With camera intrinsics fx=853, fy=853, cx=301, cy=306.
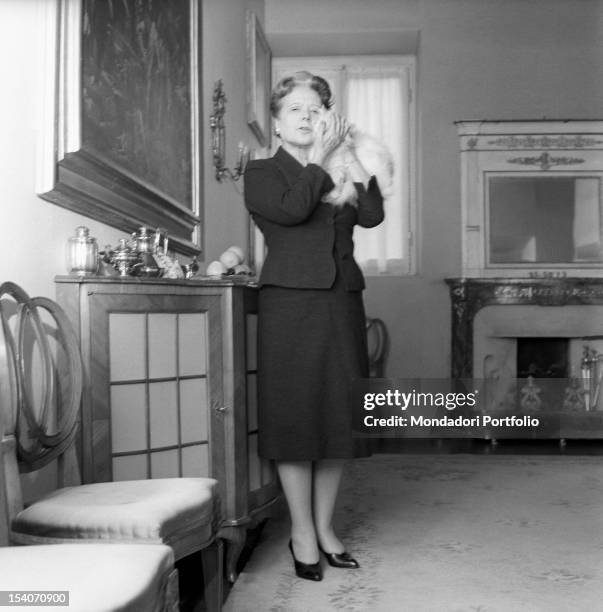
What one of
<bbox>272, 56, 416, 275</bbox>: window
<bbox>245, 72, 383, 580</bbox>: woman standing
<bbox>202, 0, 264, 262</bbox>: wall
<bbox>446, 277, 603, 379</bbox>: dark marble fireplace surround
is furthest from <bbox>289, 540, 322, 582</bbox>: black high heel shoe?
<bbox>272, 56, 416, 275</bbox>: window

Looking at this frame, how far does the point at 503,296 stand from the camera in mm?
6180

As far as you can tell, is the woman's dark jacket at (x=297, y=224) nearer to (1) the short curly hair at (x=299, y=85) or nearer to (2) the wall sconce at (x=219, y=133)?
(1) the short curly hair at (x=299, y=85)

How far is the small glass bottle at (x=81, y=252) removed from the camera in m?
2.19

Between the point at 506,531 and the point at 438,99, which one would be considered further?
the point at 438,99

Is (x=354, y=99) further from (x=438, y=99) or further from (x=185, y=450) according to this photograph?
(x=185, y=450)

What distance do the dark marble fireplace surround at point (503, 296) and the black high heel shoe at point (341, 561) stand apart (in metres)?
3.69

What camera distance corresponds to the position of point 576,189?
257 inches

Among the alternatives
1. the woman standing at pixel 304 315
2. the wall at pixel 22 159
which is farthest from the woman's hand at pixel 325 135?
the wall at pixel 22 159

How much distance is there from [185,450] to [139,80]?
1300 millimetres

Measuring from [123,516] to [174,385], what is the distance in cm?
86

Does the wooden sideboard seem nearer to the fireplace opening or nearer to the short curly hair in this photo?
the short curly hair

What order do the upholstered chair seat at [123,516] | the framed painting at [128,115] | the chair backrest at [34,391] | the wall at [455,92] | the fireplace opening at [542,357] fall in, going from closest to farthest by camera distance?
the upholstered chair seat at [123,516] < the chair backrest at [34,391] < the framed painting at [128,115] < the fireplace opening at [542,357] < the wall at [455,92]

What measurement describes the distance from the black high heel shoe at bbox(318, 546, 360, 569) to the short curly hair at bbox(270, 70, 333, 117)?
1.37 m

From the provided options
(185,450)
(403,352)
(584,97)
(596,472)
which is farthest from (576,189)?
(185,450)
